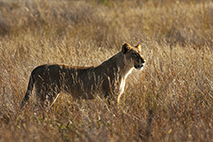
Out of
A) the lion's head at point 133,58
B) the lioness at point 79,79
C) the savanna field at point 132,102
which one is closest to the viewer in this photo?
the savanna field at point 132,102

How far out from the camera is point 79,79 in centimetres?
404

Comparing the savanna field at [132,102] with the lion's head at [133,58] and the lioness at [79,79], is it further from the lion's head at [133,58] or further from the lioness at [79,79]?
the lion's head at [133,58]

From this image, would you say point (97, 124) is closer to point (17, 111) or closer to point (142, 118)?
point (142, 118)

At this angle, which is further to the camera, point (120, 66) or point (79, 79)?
point (120, 66)

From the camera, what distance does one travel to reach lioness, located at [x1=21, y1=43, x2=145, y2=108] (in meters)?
4.08

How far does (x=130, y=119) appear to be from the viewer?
347 cm

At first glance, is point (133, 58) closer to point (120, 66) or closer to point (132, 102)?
point (120, 66)

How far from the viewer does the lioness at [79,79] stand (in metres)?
4.08

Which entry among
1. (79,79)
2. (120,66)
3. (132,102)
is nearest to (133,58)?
(120,66)

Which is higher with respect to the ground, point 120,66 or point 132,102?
point 120,66

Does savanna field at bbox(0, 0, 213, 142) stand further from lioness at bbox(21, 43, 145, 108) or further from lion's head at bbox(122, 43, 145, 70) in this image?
lion's head at bbox(122, 43, 145, 70)

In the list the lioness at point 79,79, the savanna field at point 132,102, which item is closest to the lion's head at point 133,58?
the lioness at point 79,79

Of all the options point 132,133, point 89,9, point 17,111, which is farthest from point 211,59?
point 89,9

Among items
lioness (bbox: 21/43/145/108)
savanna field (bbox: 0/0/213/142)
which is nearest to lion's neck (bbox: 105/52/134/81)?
lioness (bbox: 21/43/145/108)
